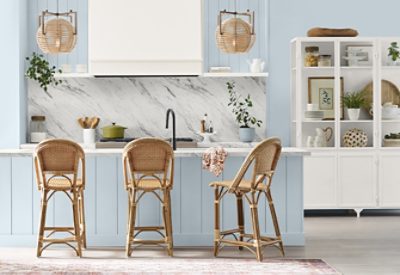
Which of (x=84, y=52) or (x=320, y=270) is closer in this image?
(x=320, y=270)

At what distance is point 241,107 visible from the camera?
28.9 feet

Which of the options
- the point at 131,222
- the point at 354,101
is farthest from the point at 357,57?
the point at 131,222

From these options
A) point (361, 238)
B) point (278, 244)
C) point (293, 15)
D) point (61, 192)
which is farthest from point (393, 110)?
point (61, 192)

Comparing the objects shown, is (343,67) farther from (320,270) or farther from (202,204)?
(320,270)

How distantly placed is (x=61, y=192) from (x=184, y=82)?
279cm

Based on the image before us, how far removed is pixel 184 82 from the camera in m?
8.81

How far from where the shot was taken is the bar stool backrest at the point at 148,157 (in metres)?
5.82

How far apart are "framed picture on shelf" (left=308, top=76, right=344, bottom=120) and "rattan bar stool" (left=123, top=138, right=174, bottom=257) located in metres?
3.18

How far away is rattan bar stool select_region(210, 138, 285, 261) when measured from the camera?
577 centimetres

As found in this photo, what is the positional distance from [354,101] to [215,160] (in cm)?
315

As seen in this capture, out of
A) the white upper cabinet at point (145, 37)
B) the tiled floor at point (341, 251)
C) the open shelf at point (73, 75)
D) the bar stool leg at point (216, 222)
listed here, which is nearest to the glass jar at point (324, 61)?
the white upper cabinet at point (145, 37)

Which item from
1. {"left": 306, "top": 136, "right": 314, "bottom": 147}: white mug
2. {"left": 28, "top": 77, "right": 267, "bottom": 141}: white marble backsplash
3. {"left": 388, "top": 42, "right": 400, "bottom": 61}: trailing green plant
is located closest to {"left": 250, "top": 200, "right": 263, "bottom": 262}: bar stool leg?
{"left": 306, "top": 136, "right": 314, "bottom": 147}: white mug

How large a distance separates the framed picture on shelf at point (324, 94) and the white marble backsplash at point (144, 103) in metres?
0.56

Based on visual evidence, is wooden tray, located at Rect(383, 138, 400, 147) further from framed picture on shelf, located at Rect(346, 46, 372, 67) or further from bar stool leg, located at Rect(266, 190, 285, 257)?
bar stool leg, located at Rect(266, 190, 285, 257)
